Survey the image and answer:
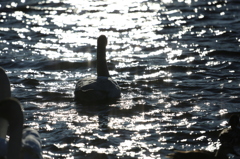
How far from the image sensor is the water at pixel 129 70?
429 inches

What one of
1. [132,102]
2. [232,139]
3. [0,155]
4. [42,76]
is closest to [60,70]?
[42,76]

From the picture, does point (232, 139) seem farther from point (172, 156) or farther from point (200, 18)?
point (200, 18)

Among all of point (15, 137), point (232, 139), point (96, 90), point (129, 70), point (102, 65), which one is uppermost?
point (102, 65)

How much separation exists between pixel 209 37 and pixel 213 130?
935cm

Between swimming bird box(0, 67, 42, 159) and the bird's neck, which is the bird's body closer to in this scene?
the bird's neck

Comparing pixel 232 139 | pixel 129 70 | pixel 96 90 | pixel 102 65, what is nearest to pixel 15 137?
pixel 232 139

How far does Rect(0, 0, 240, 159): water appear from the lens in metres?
10.9

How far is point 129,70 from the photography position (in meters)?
16.5

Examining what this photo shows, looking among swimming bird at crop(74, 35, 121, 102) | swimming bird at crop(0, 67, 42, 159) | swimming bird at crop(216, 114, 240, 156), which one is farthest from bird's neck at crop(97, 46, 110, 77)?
swimming bird at crop(0, 67, 42, 159)

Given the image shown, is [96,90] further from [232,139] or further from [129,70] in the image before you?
[232,139]

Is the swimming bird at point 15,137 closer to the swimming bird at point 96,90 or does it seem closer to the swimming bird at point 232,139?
the swimming bird at point 232,139

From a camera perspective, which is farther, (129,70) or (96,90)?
(129,70)

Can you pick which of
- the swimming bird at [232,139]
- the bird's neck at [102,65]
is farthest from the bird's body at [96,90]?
the swimming bird at [232,139]

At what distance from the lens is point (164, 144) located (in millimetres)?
10445
